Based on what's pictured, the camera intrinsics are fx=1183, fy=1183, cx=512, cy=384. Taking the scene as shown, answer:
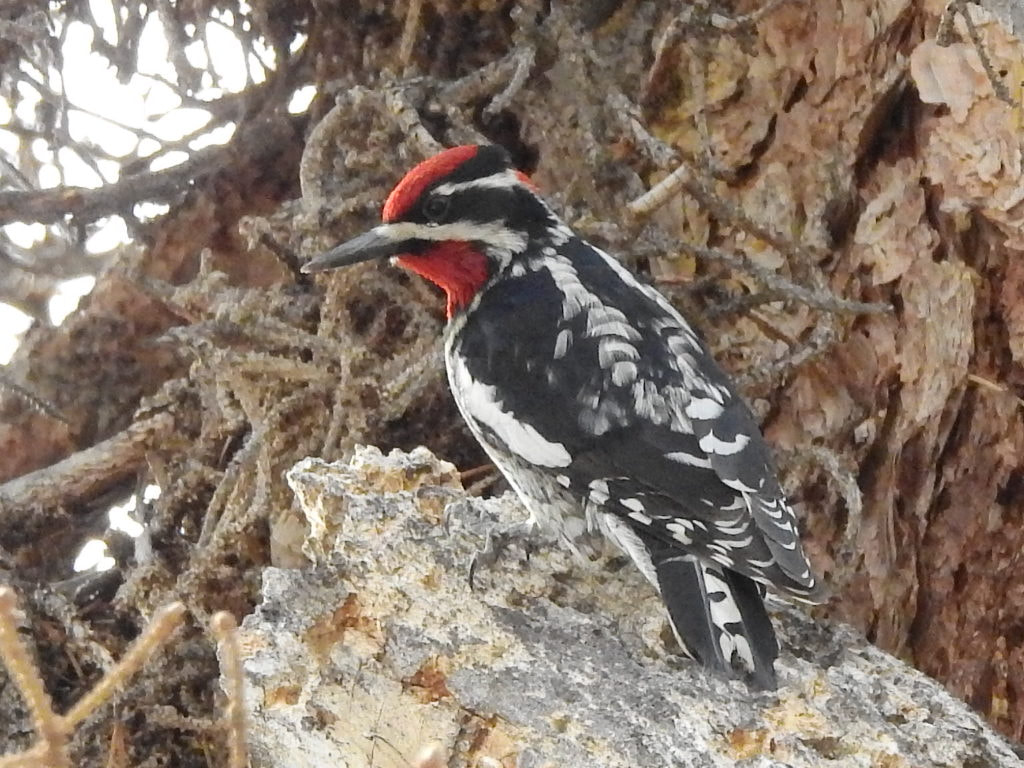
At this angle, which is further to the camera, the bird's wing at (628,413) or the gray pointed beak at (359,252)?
the gray pointed beak at (359,252)

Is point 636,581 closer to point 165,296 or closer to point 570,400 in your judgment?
point 570,400

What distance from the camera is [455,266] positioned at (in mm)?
2098

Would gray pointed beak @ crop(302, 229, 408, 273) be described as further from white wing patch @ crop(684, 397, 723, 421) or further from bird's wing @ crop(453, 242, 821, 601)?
white wing patch @ crop(684, 397, 723, 421)

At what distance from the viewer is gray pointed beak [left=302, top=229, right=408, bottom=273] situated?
2.02 metres

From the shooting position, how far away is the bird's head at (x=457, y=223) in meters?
2.01

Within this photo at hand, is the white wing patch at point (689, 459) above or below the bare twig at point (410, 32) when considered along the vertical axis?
below

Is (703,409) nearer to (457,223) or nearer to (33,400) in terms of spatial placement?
(457,223)

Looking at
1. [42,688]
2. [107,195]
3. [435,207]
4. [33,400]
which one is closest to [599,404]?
[435,207]

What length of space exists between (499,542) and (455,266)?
562mm

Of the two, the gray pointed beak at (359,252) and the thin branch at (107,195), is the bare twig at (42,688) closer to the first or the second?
the gray pointed beak at (359,252)

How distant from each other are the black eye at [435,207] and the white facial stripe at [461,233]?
2 cm

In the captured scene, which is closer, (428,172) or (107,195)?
(428,172)

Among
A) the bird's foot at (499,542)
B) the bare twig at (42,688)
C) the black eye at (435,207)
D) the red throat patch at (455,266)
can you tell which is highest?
the black eye at (435,207)

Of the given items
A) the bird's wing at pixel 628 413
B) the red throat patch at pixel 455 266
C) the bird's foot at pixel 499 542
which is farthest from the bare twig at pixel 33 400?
the bird's foot at pixel 499 542
